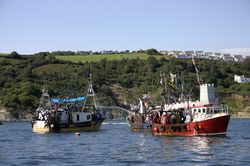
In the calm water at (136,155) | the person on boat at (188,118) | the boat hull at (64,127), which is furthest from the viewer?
the boat hull at (64,127)

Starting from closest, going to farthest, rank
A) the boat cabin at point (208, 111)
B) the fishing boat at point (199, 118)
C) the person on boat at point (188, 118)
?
the fishing boat at point (199, 118) → the boat cabin at point (208, 111) → the person on boat at point (188, 118)

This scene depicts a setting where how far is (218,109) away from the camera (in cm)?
7519

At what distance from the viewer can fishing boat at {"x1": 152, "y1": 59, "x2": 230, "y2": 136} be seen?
73.1 m

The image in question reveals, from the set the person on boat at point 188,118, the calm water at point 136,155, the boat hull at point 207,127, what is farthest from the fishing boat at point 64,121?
the calm water at point 136,155

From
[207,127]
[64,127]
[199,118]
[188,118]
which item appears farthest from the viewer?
[64,127]

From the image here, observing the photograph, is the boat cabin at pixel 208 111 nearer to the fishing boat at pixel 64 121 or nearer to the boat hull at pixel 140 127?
the boat hull at pixel 140 127

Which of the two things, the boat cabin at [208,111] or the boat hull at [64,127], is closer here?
the boat cabin at [208,111]

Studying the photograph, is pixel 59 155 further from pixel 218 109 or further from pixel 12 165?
pixel 218 109

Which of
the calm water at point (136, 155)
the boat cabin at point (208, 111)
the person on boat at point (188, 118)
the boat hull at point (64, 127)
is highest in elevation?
the boat cabin at point (208, 111)

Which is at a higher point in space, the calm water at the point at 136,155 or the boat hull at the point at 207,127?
the boat hull at the point at 207,127

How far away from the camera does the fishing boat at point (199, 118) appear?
73125 mm

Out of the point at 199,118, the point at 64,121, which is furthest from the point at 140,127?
the point at 199,118

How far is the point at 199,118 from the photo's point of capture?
74.9 meters

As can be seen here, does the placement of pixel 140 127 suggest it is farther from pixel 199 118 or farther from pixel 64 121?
pixel 199 118
